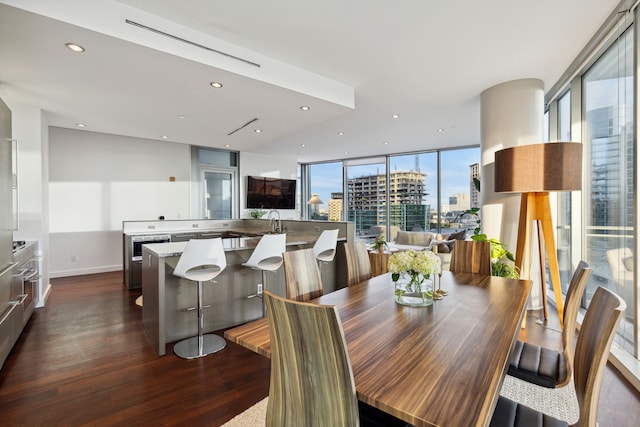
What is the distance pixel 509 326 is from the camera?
4.43 feet

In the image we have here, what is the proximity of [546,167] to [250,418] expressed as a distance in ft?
9.57

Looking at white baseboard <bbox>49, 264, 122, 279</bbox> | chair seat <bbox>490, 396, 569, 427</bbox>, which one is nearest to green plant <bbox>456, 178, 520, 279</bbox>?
chair seat <bbox>490, 396, 569, 427</bbox>

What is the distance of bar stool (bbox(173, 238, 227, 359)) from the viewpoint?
8.40 ft

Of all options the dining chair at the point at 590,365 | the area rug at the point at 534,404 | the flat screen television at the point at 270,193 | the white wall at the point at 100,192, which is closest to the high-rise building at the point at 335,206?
the flat screen television at the point at 270,193

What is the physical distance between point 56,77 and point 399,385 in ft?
13.0

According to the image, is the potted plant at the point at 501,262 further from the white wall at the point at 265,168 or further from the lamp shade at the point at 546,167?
the white wall at the point at 265,168

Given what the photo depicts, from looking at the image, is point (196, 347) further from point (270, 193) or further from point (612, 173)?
point (270, 193)

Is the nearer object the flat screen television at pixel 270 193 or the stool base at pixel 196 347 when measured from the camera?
the stool base at pixel 196 347

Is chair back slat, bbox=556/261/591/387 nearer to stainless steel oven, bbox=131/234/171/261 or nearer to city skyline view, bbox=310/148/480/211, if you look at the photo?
stainless steel oven, bbox=131/234/171/261

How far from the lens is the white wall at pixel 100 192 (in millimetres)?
5480

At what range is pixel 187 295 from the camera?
9.69ft

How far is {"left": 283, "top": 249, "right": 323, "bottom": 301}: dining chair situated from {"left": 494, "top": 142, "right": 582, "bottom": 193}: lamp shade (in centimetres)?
201

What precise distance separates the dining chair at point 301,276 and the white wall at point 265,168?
19.9ft

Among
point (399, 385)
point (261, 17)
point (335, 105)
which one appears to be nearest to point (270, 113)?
point (335, 105)
